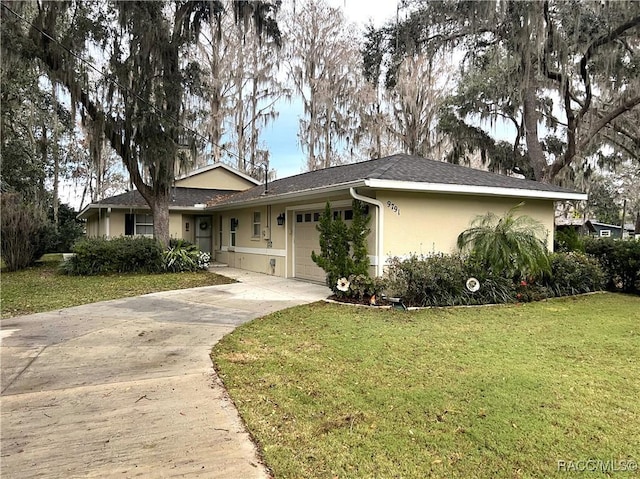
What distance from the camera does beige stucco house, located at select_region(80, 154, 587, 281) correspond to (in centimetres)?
904

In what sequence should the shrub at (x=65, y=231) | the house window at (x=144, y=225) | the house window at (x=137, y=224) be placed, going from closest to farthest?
1. the house window at (x=137, y=224)
2. the house window at (x=144, y=225)
3. the shrub at (x=65, y=231)

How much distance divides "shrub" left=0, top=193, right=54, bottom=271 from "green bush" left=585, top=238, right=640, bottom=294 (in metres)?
17.9

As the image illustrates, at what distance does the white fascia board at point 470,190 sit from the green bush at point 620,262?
142cm

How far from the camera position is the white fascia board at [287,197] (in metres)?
8.84

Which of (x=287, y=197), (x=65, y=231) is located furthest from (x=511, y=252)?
(x=65, y=231)

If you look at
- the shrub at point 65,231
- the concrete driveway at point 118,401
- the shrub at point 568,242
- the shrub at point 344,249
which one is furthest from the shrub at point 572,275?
the shrub at point 65,231

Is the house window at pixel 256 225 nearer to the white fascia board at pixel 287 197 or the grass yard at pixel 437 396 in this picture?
the white fascia board at pixel 287 197

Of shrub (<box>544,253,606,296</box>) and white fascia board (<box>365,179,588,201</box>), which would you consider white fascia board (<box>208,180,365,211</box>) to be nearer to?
white fascia board (<box>365,179,588,201</box>)

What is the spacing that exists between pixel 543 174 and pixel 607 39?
15.3ft

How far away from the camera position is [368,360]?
15.2 ft

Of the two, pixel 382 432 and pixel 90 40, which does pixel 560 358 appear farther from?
pixel 90 40

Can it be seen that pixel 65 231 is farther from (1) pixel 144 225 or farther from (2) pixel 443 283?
(2) pixel 443 283

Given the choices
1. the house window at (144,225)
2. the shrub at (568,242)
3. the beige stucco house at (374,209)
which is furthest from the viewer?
the house window at (144,225)

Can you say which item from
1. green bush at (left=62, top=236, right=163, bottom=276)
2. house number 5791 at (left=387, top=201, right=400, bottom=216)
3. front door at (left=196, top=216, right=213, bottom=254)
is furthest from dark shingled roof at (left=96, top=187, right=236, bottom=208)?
house number 5791 at (left=387, top=201, right=400, bottom=216)
